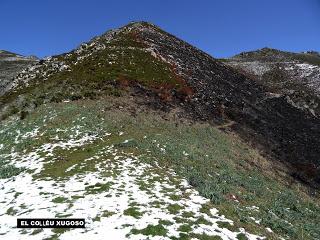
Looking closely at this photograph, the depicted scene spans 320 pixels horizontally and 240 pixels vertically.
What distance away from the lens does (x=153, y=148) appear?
1328 inches

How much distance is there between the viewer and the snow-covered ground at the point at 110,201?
18656mm

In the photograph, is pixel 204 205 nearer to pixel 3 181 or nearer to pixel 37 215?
pixel 37 215

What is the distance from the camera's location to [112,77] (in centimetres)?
5281

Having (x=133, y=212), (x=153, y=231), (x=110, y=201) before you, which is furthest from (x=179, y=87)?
(x=153, y=231)

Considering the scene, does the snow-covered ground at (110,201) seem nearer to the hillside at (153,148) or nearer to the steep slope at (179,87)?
the hillside at (153,148)

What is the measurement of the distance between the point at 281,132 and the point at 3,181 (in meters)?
36.2

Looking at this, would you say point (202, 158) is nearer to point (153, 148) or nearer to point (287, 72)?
point (153, 148)

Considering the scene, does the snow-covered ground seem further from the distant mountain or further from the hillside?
the distant mountain

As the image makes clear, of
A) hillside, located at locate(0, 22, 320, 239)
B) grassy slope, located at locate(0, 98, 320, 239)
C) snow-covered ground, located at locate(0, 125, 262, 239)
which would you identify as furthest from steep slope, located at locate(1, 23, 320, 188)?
snow-covered ground, located at locate(0, 125, 262, 239)

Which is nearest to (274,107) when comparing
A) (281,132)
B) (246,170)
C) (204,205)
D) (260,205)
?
(281,132)

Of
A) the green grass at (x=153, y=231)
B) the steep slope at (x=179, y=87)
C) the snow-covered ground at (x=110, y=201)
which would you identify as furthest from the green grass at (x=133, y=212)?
the steep slope at (x=179, y=87)

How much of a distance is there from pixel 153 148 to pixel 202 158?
4.26 m

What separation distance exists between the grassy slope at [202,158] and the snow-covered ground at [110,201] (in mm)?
1148

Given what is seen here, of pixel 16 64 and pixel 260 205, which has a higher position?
pixel 16 64
